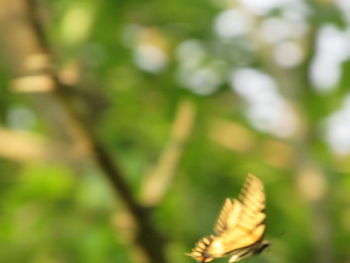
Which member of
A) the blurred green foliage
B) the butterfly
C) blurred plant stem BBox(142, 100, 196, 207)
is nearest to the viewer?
the butterfly

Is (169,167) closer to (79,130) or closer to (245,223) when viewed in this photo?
(79,130)

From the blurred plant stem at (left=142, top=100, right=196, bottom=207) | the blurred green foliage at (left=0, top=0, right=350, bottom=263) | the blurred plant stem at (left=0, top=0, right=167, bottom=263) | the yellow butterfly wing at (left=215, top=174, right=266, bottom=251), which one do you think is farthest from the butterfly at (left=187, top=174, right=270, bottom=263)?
the blurred green foliage at (left=0, top=0, right=350, bottom=263)

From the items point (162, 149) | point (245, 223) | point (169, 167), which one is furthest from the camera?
point (162, 149)

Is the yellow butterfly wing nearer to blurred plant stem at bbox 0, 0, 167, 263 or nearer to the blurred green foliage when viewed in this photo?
blurred plant stem at bbox 0, 0, 167, 263

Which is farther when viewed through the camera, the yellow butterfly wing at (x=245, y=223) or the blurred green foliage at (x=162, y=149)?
the blurred green foliage at (x=162, y=149)

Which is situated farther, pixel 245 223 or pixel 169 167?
pixel 169 167

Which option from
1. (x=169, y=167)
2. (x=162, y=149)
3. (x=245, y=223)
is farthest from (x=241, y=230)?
(x=162, y=149)

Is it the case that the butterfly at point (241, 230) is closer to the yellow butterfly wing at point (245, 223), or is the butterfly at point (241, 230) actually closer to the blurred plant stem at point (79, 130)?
the yellow butterfly wing at point (245, 223)

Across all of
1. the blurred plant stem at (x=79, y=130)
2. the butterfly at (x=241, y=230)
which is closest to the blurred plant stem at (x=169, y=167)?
the blurred plant stem at (x=79, y=130)

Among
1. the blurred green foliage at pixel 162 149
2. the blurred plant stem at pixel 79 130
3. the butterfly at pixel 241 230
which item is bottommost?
the butterfly at pixel 241 230

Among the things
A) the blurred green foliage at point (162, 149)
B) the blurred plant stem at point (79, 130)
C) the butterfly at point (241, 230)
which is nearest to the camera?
the butterfly at point (241, 230)
